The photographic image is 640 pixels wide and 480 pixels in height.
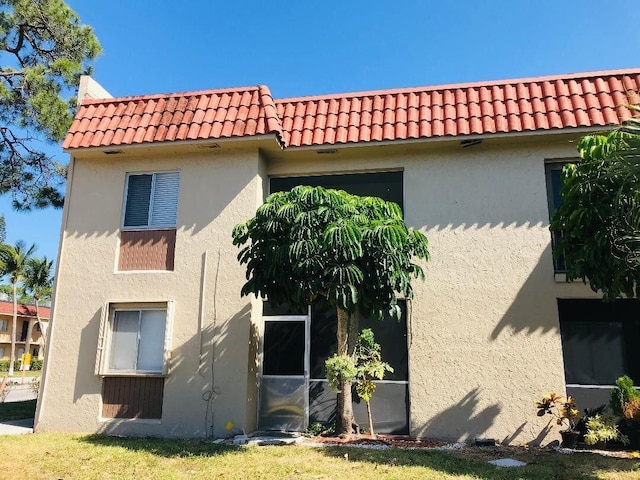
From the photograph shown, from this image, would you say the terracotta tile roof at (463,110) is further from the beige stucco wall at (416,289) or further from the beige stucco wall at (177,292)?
the beige stucco wall at (177,292)

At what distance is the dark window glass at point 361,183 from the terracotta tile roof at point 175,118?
128 centimetres

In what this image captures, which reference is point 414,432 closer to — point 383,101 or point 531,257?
point 531,257

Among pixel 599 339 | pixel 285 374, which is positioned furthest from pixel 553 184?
pixel 285 374

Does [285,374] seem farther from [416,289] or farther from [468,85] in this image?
[468,85]

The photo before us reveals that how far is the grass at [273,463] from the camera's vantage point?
23.1ft

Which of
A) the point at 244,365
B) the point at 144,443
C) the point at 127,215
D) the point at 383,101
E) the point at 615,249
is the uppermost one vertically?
the point at 383,101

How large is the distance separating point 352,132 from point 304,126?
1.10 meters

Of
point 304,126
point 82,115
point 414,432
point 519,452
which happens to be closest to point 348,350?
point 414,432

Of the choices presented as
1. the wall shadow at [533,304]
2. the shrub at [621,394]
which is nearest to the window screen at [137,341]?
the wall shadow at [533,304]

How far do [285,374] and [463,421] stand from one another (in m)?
3.45

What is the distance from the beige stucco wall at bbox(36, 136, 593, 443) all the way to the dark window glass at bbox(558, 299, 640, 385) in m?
0.40

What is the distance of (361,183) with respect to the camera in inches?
446

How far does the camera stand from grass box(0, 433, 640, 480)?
23.1 ft

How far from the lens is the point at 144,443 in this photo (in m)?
9.17
